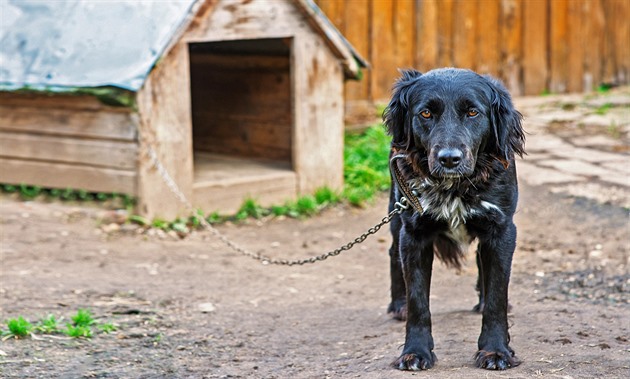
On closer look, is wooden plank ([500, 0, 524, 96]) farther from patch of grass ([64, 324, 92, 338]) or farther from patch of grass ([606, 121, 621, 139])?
patch of grass ([64, 324, 92, 338])

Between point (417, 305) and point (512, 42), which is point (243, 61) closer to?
point (512, 42)

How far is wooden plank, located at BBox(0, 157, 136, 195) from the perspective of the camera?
7.12m

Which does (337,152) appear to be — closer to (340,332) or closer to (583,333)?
(340,332)

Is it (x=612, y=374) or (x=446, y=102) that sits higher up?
(x=446, y=102)

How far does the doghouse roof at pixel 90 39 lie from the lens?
6.95 metres

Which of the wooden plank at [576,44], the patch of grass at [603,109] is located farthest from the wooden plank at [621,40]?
the patch of grass at [603,109]

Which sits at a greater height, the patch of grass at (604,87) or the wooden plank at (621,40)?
the wooden plank at (621,40)

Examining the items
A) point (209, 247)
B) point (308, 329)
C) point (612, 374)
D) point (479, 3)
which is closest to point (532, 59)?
point (479, 3)

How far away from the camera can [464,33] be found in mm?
11492

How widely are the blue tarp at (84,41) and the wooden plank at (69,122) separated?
278mm

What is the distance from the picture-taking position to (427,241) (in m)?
4.10

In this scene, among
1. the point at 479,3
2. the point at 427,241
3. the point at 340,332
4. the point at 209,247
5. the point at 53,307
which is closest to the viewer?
the point at 427,241

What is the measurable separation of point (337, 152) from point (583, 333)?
4.09 m

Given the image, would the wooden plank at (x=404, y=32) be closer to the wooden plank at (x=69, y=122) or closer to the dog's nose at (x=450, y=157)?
the wooden plank at (x=69, y=122)
